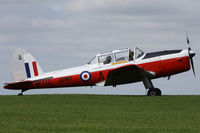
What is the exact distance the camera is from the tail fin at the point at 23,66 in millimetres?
20656

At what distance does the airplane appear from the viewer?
63.3 feet

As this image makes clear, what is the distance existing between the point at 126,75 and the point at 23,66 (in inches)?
232

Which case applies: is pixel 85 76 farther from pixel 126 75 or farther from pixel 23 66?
pixel 23 66

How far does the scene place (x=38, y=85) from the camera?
2084 cm

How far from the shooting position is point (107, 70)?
19562mm

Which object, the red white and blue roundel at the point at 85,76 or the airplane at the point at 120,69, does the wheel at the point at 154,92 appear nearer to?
the airplane at the point at 120,69

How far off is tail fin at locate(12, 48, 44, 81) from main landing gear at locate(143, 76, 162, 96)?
6054 millimetres
